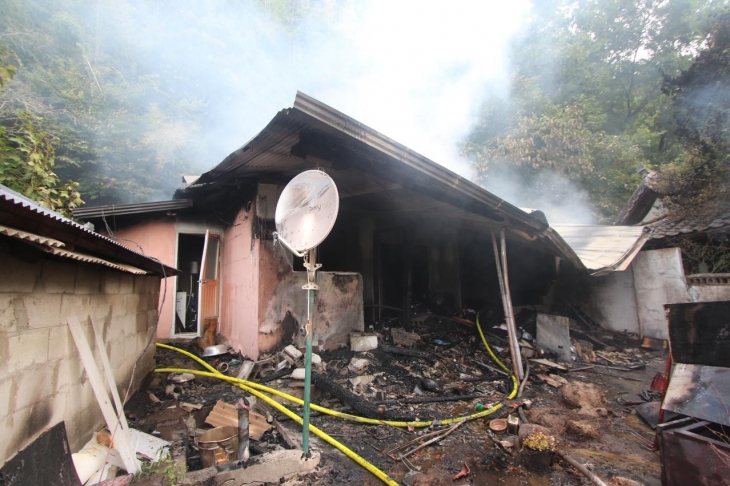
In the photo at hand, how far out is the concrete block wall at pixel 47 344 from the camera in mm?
2334

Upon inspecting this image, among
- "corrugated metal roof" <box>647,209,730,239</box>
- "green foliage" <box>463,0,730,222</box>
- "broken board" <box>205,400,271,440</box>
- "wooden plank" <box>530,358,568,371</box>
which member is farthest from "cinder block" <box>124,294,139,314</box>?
"green foliage" <box>463,0,730,222</box>

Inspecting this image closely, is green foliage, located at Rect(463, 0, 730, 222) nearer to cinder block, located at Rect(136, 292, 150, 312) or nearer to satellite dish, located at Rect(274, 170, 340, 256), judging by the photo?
satellite dish, located at Rect(274, 170, 340, 256)

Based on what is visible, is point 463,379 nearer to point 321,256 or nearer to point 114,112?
point 321,256

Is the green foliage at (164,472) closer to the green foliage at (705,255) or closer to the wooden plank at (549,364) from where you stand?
the wooden plank at (549,364)

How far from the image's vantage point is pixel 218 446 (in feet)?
10.7

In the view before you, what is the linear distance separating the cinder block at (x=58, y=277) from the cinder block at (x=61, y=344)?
341 millimetres

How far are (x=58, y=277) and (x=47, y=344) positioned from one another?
0.58 metres

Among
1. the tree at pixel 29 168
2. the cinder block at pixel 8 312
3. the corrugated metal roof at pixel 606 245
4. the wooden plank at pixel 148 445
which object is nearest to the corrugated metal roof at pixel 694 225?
the corrugated metal roof at pixel 606 245

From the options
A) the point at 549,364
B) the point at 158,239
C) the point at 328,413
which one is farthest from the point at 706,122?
the point at 158,239

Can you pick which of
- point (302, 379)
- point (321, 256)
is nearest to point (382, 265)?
point (321, 256)

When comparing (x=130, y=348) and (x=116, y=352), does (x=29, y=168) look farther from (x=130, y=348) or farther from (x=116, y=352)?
(x=116, y=352)

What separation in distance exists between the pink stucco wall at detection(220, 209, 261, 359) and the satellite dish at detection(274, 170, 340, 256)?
2.44 m

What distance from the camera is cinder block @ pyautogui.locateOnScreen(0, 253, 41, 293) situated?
2314 millimetres

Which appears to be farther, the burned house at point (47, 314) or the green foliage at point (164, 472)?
the green foliage at point (164, 472)
